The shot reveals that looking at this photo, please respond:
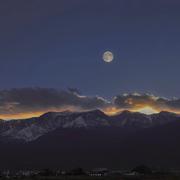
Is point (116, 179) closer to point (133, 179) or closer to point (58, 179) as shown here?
point (133, 179)

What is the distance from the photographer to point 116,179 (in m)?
140

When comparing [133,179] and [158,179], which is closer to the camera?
[158,179]

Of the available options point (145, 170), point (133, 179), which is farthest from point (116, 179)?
point (145, 170)

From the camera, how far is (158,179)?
13125cm

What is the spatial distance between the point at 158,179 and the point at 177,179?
5.61 m

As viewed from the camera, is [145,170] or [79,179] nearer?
[79,179]

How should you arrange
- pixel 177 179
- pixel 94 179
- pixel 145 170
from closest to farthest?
pixel 177 179, pixel 94 179, pixel 145 170

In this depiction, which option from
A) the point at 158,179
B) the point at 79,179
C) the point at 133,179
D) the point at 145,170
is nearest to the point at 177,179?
the point at 158,179

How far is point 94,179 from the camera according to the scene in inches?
5453

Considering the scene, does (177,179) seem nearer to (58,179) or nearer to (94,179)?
(94,179)

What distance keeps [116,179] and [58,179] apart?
17.9 meters

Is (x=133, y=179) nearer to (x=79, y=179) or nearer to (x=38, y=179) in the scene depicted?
(x=79, y=179)

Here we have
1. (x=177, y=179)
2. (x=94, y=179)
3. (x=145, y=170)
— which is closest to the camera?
(x=177, y=179)

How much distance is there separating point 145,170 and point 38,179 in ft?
210
